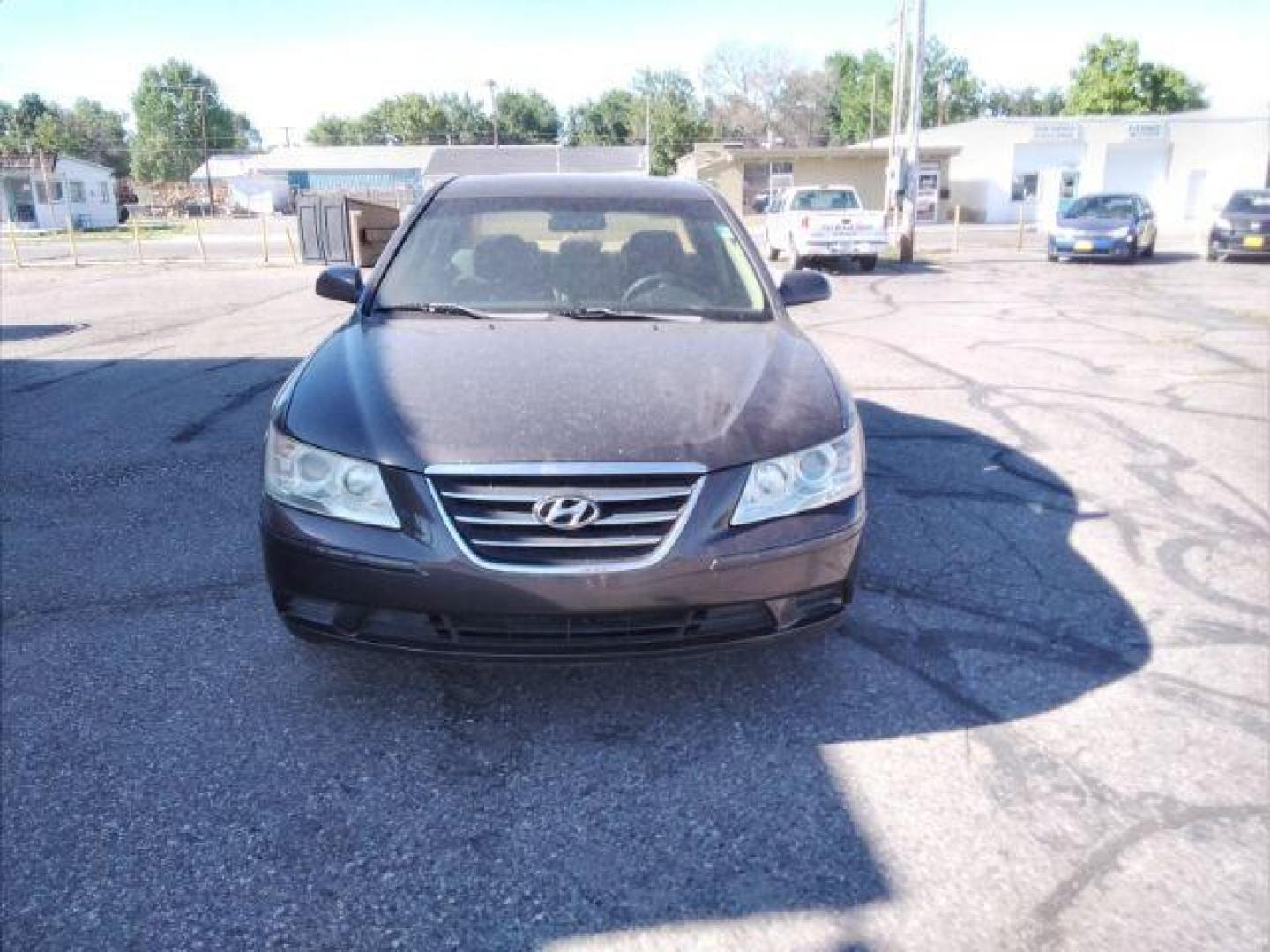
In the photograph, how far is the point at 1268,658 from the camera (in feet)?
11.3

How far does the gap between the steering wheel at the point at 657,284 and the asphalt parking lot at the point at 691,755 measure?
4.71 ft

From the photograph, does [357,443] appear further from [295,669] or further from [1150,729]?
[1150,729]

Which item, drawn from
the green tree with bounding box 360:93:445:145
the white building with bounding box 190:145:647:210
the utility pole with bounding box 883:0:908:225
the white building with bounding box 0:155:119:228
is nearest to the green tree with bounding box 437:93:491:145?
the green tree with bounding box 360:93:445:145

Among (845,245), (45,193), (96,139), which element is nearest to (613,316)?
(845,245)

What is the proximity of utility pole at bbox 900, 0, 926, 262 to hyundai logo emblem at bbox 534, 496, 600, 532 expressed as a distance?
20.9m

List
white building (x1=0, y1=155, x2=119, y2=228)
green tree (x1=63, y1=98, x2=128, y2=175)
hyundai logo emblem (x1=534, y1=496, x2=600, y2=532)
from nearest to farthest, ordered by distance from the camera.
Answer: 1. hyundai logo emblem (x1=534, y1=496, x2=600, y2=532)
2. white building (x1=0, y1=155, x2=119, y2=228)
3. green tree (x1=63, y1=98, x2=128, y2=175)

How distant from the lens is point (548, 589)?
2594mm

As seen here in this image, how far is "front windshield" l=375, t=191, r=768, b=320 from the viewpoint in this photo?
3.99 m

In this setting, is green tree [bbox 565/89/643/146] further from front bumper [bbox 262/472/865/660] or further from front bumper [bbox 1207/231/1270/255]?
front bumper [bbox 262/472/865/660]

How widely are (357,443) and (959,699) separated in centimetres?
203

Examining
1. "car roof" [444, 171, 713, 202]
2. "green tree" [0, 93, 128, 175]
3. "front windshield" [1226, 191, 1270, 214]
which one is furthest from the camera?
"green tree" [0, 93, 128, 175]

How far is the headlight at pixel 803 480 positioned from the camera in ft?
9.01

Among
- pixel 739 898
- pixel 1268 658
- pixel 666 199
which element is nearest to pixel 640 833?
pixel 739 898

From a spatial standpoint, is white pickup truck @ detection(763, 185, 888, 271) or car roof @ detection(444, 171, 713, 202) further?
white pickup truck @ detection(763, 185, 888, 271)
